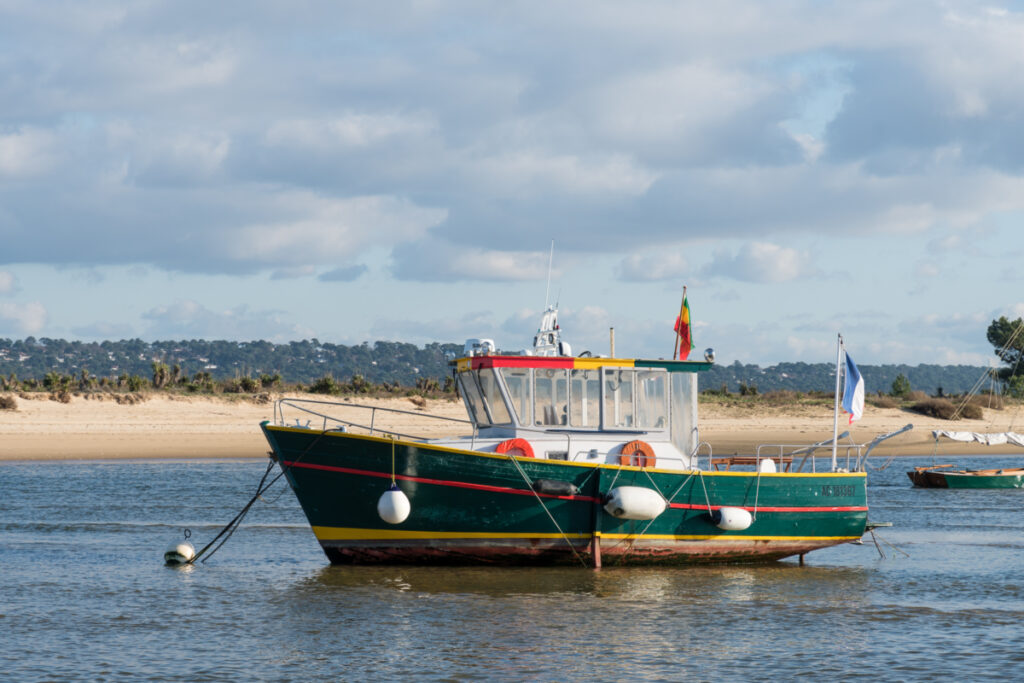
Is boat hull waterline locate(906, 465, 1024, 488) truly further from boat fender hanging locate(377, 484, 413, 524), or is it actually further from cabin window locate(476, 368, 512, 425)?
boat fender hanging locate(377, 484, 413, 524)

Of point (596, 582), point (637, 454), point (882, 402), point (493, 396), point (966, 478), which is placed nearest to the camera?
point (596, 582)


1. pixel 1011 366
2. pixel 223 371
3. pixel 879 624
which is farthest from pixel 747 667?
pixel 223 371

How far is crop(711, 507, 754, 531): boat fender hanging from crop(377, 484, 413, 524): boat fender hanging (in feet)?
16.3

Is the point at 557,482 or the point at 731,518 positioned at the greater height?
the point at 557,482

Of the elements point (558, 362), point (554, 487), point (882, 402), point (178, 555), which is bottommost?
point (178, 555)

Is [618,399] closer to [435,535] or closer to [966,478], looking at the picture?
[435,535]

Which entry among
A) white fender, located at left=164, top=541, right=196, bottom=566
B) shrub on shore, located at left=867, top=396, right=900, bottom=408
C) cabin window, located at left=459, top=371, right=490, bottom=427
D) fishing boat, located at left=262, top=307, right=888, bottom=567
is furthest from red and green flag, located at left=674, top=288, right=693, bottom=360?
shrub on shore, located at left=867, top=396, right=900, bottom=408

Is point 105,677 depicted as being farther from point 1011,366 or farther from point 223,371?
point 223,371

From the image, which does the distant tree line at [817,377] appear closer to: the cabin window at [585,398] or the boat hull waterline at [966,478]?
the boat hull waterline at [966,478]

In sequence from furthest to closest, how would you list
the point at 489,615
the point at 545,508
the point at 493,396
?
the point at 493,396
the point at 545,508
the point at 489,615

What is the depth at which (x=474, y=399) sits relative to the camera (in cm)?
2006

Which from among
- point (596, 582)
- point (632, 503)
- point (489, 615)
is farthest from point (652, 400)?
point (489, 615)

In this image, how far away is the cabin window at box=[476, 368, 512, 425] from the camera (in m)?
19.4

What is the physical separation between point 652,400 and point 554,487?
2848mm
